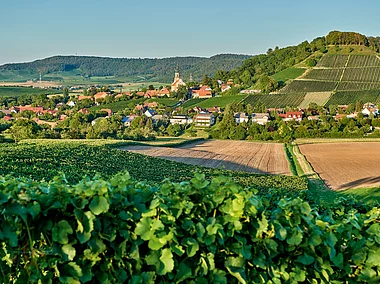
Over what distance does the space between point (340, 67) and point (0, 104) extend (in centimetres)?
10436

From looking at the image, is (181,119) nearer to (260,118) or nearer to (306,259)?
(260,118)

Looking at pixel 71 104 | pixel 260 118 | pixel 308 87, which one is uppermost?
pixel 308 87

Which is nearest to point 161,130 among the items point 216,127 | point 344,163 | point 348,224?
point 216,127

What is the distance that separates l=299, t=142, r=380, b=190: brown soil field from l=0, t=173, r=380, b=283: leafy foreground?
30.9 metres

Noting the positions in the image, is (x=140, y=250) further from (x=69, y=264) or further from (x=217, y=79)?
(x=217, y=79)

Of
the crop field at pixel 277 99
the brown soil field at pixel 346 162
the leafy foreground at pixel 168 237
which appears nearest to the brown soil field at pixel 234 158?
the brown soil field at pixel 346 162

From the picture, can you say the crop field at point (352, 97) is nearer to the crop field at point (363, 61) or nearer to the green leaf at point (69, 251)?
the crop field at point (363, 61)

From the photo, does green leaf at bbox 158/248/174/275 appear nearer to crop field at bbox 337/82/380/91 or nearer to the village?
the village

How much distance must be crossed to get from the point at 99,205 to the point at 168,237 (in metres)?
0.63

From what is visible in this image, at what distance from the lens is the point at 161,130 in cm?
8712

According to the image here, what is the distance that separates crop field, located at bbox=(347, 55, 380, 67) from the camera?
133875 millimetres

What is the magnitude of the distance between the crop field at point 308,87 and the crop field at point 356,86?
231cm

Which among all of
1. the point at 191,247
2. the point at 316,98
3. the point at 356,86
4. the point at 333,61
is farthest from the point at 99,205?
the point at 333,61

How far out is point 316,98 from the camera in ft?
370
